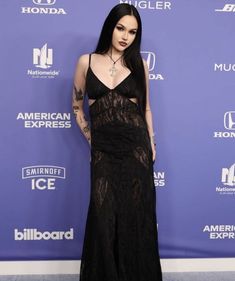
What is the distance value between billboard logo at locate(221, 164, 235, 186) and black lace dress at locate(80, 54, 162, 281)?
68 cm

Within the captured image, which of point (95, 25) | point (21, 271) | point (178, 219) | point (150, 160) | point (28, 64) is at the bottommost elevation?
point (21, 271)

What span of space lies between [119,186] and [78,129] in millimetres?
557

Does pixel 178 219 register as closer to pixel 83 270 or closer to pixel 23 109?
pixel 83 270

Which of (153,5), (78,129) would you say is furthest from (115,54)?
(78,129)

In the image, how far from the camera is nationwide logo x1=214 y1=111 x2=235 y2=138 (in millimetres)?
2180

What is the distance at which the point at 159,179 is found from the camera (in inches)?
88.1

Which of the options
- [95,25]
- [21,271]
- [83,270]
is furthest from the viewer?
[21,271]

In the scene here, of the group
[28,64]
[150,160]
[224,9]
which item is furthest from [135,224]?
[224,9]

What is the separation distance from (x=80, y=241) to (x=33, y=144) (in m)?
0.74

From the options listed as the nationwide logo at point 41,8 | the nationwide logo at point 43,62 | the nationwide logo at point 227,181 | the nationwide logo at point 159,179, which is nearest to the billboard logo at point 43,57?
the nationwide logo at point 43,62

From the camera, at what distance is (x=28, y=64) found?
2.05 meters

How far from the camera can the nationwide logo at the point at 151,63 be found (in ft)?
6.88

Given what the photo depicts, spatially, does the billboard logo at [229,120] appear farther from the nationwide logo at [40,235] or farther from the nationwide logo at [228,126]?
the nationwide logo at [40,235]

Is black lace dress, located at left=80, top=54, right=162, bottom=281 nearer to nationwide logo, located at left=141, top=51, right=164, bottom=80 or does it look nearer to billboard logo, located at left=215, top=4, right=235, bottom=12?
nationwide logo, located at left=141, top=51, right=164, bottom=80
